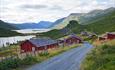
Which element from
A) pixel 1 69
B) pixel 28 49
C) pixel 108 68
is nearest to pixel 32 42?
pixel 28 49

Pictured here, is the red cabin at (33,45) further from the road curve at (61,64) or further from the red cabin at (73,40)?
the red cabin at (73,40)

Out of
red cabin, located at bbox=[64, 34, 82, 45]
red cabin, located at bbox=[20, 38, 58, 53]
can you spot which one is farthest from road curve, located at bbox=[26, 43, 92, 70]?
red cabin, located at bbox=[64, 34, 82, 45]

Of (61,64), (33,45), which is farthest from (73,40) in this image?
(61,64)

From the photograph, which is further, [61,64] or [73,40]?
[73,40]

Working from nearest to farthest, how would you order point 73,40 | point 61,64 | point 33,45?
point 61,64 < point 33,45 < point 73,40

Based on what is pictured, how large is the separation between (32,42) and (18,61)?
148 feet

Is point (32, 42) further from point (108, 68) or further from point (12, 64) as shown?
point (108, 68)

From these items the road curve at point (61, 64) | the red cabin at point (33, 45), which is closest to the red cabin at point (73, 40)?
the red cabin at point (33, 45)

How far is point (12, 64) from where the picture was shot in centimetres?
3747

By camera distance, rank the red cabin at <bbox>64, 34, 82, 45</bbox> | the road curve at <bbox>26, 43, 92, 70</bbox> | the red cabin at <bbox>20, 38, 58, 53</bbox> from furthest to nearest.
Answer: the red cabin at <bbox>64, 34, 82, 45</bbox> < the red cabin at <bbox>20, 38, 58, 53</bbox> < the road curve at <bbox>26, 43, 92, 70</bbox>

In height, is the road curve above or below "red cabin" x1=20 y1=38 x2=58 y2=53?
above

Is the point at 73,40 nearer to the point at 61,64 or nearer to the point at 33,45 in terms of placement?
the point at 33,45

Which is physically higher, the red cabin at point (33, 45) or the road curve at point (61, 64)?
the road curve at point (61, 64)

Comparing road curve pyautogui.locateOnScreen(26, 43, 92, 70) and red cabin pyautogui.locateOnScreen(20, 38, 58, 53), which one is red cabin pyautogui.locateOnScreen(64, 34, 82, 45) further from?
road curve pyautogui.locateOnScreen(26, 43, 92, 70)
